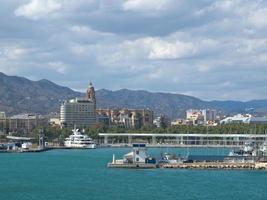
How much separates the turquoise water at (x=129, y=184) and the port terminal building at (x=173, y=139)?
80.2 meters

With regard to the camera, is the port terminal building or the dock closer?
the dock

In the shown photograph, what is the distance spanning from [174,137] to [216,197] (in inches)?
4768

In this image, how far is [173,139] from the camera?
170750mm

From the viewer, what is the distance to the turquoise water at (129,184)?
51250mm

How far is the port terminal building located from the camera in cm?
15500

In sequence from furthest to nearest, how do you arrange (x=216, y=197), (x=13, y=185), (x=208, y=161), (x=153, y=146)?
(x=153, y=146)
(x=208, y=161)
(x=13, y=185)
(x=216, y=197)

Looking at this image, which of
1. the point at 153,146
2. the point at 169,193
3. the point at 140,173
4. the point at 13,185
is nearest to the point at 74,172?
the point at 140,173

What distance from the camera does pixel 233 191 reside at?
54125mm

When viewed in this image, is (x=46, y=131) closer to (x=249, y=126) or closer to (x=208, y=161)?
(x=249, y=126)

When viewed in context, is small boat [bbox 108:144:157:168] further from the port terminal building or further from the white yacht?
the port terminal building

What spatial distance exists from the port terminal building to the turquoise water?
8019cm

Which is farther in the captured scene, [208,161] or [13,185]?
[208,161]

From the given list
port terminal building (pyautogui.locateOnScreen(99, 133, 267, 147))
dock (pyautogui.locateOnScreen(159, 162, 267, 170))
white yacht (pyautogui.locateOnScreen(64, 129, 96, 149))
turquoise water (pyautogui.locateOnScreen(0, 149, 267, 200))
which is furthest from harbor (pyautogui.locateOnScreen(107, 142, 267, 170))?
port terminal building (pyautogui.locateOnScreen(99, 133, 267, 147))

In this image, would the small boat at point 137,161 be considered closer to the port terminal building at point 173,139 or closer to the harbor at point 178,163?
the harbor at point 178,163
